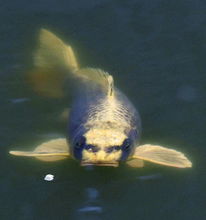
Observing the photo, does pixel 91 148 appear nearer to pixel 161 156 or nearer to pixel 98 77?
pixel 161 156

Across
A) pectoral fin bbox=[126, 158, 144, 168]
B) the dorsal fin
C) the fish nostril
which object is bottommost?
the fish nostril

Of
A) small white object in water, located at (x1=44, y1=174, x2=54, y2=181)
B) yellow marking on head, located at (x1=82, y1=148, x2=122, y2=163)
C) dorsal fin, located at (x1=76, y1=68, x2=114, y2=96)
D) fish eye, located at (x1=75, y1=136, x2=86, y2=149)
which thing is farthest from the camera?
dorsal fin, located at (x1=76, y1=68, x2=114, y2=96)

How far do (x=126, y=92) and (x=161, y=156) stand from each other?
57.3 inches

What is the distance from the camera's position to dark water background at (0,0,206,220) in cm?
695

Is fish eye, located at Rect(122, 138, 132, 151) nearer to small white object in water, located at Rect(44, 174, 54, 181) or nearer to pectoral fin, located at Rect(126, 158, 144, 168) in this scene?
pectoral fin, located at Rect(126, 158, 144, 168)

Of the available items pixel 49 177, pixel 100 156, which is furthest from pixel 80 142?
pixel 49 177

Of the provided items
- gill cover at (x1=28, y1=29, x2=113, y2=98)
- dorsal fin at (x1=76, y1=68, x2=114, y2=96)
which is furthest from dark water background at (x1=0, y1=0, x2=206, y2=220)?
dorsal fin at (x1=76, y1=68, x2=114, y2=96)

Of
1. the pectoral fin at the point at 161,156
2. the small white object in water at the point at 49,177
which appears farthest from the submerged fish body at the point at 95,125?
the small white object in water at the point at 49,177

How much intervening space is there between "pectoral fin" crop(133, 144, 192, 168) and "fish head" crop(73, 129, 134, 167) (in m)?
0.21

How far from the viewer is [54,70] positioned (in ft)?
27.7

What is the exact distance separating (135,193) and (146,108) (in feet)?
4.48

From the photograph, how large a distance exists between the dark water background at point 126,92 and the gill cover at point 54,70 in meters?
0.15

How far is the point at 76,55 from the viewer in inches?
351

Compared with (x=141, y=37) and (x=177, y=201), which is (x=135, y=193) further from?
(x=141, y=37)
